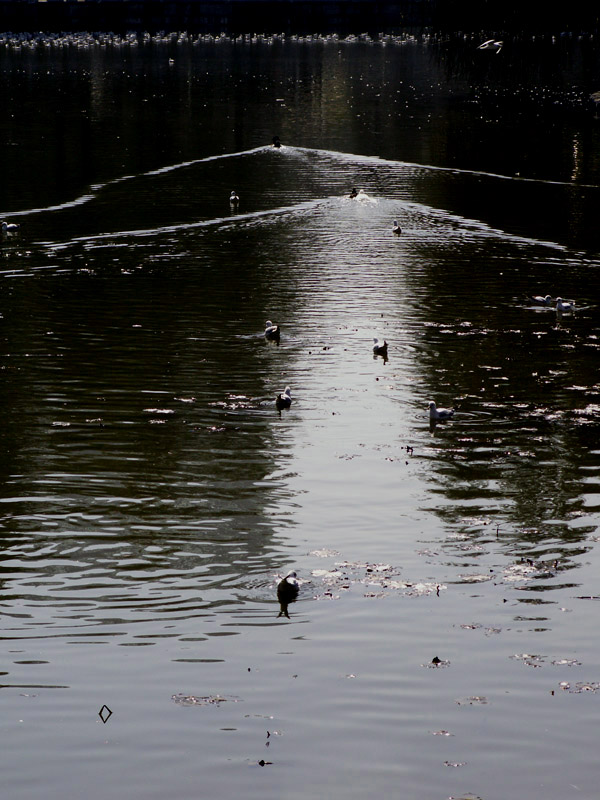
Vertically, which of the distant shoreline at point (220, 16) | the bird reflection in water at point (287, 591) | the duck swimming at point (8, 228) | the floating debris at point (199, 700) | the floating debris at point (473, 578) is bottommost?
the floating debris at point (473, 578)

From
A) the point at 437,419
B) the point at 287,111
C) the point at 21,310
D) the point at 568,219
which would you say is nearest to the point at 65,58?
the point at 287,111

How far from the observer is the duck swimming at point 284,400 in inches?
709

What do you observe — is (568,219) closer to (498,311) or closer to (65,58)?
(498,311)

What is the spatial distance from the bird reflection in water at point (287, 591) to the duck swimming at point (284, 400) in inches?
262

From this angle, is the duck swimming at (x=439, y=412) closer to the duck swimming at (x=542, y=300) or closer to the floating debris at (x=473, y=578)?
the floating debris at (x=473, y=578)

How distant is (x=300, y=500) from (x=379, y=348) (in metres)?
7.32

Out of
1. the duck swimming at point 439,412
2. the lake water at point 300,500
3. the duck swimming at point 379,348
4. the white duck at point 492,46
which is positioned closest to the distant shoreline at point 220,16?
the white duck at point 492,46

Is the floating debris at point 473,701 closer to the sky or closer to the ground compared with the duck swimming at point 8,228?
closer to the ground

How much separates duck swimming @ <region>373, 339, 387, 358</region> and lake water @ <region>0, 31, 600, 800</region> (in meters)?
0.38

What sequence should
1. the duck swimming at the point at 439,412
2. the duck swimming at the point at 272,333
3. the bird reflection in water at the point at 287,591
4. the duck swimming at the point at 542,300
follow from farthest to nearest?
the duck swimming at the point at 542,300 → the duck swimming at the point at 272,333 → the duck swimming at the point at 439,412 → the bird reflection in water at the point at 287,591

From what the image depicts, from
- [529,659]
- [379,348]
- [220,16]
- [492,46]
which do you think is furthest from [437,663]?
[220,16]

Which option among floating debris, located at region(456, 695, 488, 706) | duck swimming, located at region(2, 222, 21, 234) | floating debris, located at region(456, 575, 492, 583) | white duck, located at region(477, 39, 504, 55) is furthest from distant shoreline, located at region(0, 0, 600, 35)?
floating debris, located at region(456, 695, 488, 706)

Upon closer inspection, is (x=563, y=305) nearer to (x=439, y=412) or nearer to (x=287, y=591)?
(x=439, y=412)

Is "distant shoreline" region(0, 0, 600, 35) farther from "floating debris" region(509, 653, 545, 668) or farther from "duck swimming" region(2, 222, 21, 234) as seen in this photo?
"floating debris" region(509, 653, 545, 668)
